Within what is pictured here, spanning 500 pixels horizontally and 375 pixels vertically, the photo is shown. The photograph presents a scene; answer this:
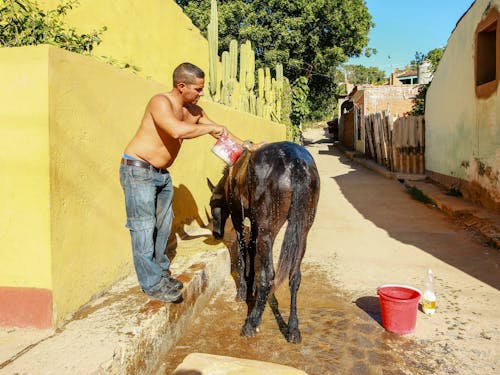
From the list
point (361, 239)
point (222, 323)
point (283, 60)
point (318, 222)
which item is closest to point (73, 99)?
point (222, 323)

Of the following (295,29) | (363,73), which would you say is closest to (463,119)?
(295,29)

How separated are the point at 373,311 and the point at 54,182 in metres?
2.77

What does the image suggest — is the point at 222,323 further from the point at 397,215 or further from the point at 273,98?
the point at 273,98

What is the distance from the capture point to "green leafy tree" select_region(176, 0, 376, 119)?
67.1 ft

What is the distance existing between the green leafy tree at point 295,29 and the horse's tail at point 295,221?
1878 centimetres

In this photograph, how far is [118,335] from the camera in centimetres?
221

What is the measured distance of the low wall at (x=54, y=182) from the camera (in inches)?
88.0

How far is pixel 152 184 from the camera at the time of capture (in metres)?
2.80

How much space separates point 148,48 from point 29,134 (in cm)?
389

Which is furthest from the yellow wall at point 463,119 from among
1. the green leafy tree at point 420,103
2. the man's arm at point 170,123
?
the green leafy tree at point 420,103

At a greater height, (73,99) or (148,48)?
(148,48)

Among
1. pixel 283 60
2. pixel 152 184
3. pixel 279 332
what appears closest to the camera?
pixel 152 184

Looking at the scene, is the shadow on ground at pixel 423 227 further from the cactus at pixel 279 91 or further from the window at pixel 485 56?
the cactus at pixel 279 91

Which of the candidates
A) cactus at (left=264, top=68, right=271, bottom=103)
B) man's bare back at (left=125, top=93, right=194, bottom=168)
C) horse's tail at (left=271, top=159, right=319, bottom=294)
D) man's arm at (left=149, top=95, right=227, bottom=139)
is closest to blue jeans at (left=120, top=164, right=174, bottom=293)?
man's bare back at (left=125, top=93, right=194, bottom=168)
